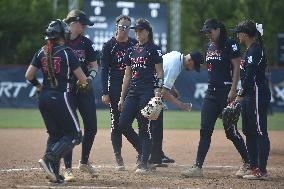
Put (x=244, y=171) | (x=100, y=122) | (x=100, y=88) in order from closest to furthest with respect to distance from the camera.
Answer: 1. (x=244, y=171)
2. (x=100, y=122)
3. (x=100, y=88)

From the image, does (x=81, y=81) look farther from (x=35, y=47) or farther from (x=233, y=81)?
(x=35, y=47)

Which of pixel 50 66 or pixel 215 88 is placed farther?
pixel 215 88

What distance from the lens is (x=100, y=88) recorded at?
27.8 meters

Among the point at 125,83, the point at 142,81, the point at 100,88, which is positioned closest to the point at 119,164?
the point at 125,83

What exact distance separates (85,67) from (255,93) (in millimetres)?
2355

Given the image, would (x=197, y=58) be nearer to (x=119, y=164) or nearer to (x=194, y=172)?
(x=194, y=172)

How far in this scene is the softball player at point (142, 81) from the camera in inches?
394

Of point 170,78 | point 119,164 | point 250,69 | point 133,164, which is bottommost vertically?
point 133,164

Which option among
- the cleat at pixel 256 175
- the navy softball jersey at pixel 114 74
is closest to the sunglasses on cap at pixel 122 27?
the navy softball jersey at pixel 114 74

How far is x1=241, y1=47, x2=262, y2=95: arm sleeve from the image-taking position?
30.5 feet

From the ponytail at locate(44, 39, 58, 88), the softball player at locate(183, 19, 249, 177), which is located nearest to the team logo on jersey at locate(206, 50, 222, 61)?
the softball player at locate(183, 19, 249, 177)

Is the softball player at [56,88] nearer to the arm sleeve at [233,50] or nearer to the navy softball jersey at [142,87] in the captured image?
the navy softball jersey at [142,87]

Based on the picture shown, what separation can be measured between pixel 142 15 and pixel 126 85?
638 inches

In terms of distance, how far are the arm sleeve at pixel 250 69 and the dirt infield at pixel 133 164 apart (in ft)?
4.11
